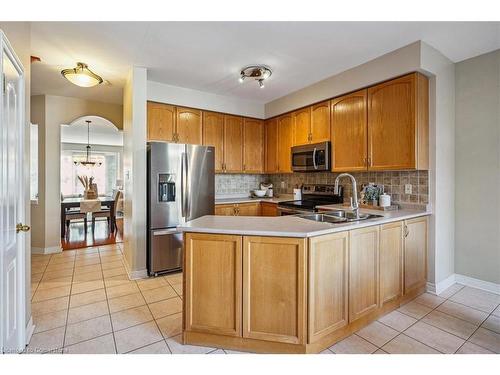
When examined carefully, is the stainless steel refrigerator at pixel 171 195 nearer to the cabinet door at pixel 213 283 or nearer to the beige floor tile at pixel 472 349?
the cabinet door at pixel 213 283

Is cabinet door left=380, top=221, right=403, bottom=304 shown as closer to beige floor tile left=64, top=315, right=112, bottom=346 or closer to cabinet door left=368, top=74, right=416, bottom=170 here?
cabinet door left=368, top=74, right=416, bottom=170

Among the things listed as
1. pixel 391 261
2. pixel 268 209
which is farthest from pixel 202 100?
pixel 391 261

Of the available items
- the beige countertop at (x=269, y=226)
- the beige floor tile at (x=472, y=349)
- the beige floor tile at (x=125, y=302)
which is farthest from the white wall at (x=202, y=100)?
the beige floor tile at (x=472, y=349)

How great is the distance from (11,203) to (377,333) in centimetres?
266

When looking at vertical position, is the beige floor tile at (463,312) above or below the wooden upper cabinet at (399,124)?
below

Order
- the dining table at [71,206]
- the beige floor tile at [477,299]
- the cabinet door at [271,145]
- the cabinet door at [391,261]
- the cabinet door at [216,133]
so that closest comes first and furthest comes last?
1. the cabinet door at [391,261]
2. the beige floor tile at [477,299]
3. the cabinet door at [216,133]
4. the cabinet door at [271,145]
5. the dining table at [71,206]

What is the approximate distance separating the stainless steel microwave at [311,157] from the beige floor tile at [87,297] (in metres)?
2.91

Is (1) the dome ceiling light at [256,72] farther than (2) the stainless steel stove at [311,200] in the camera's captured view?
No

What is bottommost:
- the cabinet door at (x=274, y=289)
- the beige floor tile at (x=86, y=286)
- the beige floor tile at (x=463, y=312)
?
the beige floor tile at (x=86, y=286)

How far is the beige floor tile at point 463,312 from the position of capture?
2186mm

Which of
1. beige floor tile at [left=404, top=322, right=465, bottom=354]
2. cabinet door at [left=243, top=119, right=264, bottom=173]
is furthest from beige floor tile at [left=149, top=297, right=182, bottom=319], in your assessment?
cabinet door at [left=243, top=119, right=264, bottom=173]

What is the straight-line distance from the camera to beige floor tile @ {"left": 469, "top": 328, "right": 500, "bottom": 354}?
1.82 metres
